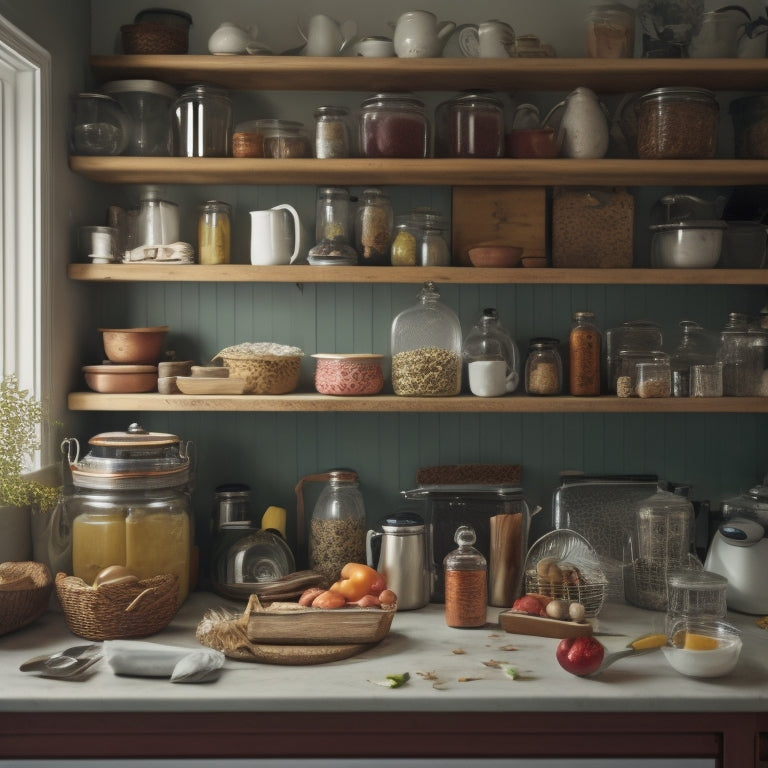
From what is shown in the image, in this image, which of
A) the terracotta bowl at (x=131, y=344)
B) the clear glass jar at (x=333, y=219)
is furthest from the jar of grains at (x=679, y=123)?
the terracotta bowl at (x=131, y=344)

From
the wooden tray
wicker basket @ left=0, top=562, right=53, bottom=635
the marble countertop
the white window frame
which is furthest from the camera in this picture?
the white window frame

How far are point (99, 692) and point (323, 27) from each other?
177 cm

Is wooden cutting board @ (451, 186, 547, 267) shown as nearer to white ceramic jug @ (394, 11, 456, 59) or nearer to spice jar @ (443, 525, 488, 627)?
white ceramic jug @ (394, 11, 456, 59)

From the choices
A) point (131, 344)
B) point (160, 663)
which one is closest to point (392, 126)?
point (131, 344)

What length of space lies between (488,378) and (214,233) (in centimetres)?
87

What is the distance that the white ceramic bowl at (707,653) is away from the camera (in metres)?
1.84

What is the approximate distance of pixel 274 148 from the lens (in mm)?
2443

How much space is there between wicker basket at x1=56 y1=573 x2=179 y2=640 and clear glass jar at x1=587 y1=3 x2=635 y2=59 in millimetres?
1787

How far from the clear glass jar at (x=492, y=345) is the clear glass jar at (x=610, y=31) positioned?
77 centimetres

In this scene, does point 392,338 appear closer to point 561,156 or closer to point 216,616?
point 561,156

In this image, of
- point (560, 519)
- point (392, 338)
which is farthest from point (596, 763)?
point (392, 338)

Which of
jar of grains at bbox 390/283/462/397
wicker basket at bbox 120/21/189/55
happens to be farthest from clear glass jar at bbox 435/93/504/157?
wicker basket at bbox 120/21/189/55

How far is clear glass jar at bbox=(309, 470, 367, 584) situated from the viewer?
247 cm

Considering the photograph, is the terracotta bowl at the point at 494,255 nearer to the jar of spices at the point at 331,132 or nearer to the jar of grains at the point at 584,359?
the jar of grains at the point at 584,359
